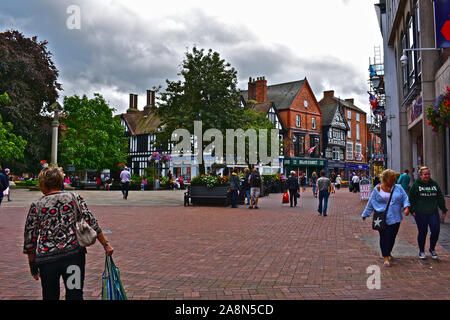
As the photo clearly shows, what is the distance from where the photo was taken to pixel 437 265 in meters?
6.12

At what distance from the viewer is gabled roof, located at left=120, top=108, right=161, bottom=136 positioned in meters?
55.2

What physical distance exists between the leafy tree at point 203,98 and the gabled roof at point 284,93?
3443 centimetres

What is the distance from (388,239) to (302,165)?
49.7 meters

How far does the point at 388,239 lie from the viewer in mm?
6191

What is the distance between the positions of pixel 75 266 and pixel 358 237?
7.06 metres

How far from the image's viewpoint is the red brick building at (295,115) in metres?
53.4

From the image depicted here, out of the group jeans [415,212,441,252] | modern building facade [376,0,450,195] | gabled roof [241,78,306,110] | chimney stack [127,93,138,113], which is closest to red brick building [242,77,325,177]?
gabled roof [241,78,306,110]

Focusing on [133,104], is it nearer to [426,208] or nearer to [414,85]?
[414,85]

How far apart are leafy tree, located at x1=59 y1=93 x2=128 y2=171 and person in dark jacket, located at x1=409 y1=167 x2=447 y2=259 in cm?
4118

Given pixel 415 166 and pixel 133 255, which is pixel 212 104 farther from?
pixel 133 255

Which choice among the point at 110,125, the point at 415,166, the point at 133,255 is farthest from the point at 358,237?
the point at 110,125

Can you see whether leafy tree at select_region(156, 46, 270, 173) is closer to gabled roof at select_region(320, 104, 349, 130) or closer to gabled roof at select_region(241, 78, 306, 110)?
gabled roof at select_region(241, 78, 306, 110)

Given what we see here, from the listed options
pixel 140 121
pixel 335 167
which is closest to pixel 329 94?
pixel 335 167
